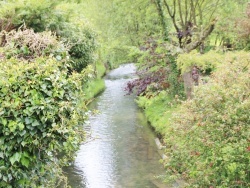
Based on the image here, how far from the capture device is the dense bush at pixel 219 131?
18.9 feet

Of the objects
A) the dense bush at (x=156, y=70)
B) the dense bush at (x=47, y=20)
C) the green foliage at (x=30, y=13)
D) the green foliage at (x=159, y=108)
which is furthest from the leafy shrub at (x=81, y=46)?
the green foliage at (x=159, y=108)

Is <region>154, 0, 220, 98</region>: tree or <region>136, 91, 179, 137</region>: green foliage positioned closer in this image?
<region>154, 0, 220, 98</region>: tree

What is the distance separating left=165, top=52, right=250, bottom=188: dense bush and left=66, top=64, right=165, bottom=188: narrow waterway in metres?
1.84

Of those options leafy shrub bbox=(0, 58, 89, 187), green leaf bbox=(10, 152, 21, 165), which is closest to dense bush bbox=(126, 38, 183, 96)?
leafy shrub bbox=(0, 58, 89, 187)

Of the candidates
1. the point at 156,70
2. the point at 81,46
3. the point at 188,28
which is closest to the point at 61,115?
the point at 81,46

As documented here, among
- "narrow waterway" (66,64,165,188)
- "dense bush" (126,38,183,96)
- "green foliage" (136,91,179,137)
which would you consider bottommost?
"narrow waterway" (66,64,165,188)

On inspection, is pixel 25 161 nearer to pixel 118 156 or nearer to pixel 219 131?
pixel 219 131

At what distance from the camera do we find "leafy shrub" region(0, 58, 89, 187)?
4.78 metres

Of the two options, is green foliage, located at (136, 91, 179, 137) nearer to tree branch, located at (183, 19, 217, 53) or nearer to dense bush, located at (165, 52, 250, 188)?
tree branch, located at (183, 19, 217, 53)

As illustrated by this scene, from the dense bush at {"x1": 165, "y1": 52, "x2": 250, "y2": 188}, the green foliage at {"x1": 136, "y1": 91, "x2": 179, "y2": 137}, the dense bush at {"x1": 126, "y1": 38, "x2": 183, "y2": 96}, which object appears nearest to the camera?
the dense bush at {"x1": 165, "y1": 52, "x2": 250, "y2": 188}

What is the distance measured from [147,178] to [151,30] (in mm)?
11188

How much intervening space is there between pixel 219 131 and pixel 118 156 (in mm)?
6582

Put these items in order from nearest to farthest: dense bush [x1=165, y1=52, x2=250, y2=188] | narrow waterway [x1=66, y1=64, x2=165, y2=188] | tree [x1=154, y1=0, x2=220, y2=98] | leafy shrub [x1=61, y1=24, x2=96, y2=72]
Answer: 1. dense bush [x1=165, y1=52, x2=250, y2=188]
2. narrow waterway [x1=66, y1=64, x2=165, y2=188]
3. leafy shrub [x1=61, y1=24, x2=96, y2=72]
4. tree [x1=154, y1=0, x2=220, y2=98]

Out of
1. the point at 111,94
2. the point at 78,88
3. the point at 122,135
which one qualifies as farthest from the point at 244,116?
the point at 111,94
